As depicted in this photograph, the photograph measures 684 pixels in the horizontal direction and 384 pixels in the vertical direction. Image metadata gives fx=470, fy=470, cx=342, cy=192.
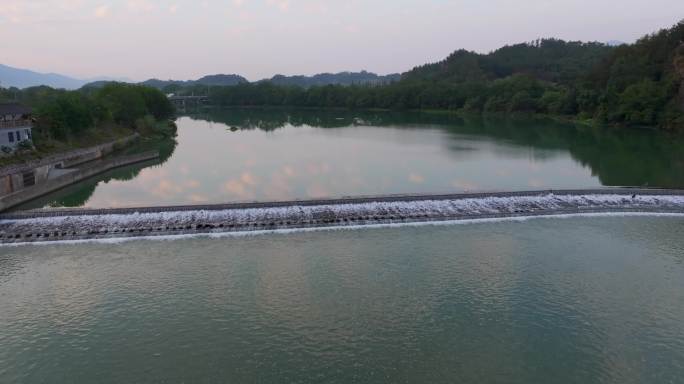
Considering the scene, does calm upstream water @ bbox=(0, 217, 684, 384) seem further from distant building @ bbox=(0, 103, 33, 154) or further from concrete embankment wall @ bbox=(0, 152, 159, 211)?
distant building @ bbox=(0, 103, 33, 154)

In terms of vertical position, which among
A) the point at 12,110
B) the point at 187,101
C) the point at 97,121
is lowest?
the point at 97,121

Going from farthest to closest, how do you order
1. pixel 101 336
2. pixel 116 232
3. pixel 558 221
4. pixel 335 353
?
pixel 558 221, pixel 116 232, pixel 101 336, pixel 335 353

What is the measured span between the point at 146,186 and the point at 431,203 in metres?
14.9

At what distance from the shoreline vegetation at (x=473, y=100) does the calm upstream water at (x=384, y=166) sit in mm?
3724

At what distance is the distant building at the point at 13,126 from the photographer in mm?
23859

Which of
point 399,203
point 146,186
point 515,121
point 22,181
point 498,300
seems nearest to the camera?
Answer: point 498,300

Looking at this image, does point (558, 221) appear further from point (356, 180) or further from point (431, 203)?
point (356, 180)

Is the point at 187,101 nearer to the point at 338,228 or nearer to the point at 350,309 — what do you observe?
the point at 338,228

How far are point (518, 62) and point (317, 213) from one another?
339ft

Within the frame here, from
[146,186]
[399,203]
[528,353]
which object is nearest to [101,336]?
[528,353]

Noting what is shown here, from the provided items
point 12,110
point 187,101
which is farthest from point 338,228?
point 187,101

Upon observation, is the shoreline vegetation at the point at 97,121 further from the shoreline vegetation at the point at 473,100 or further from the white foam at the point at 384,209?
the white foam at the point at 384,209

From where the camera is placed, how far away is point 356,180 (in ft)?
81.8

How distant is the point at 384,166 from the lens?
28.9 m
